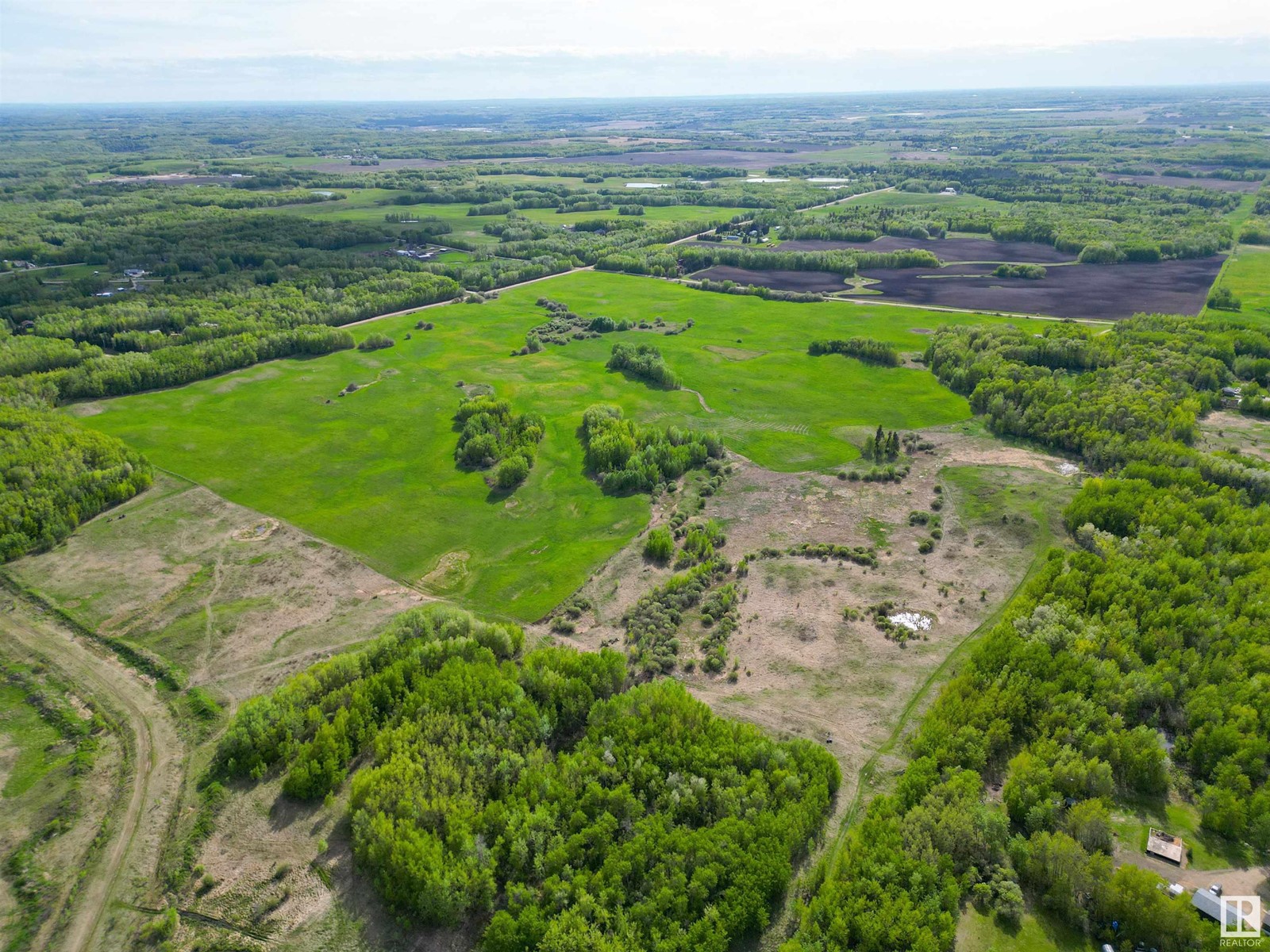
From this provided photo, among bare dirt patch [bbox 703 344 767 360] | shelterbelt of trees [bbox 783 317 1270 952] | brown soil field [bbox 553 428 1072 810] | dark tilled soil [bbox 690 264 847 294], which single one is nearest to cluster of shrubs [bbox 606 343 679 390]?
bare dirt patch [bbox 703 344 767 360]

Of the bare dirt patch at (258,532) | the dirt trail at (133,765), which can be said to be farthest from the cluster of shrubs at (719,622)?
the bare dirt patch at (258,532)

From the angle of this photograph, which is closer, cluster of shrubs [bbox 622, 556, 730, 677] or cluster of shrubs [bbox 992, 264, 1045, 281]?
cluster of shrubs [bbox 622, 556, 730, 677]

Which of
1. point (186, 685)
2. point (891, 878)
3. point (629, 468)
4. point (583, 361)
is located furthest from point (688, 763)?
point (583, 361)

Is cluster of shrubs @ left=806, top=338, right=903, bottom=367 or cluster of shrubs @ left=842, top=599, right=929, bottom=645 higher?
cluster of shrubs @ left=806, top=338, right=903, bottom=367

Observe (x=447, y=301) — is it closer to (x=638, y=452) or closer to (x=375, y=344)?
(x=375, y=344)

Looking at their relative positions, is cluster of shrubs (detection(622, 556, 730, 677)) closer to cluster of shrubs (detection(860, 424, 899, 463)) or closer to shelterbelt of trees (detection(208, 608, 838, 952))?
shelterbelt of trees (detection(208, 608, 838, 952))

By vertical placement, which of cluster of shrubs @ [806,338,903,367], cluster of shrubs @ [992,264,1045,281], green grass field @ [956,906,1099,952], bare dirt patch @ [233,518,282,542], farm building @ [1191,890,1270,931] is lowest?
green grass field @ [956,906,1099,952]

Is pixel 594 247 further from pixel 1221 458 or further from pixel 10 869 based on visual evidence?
pixel 10 869
